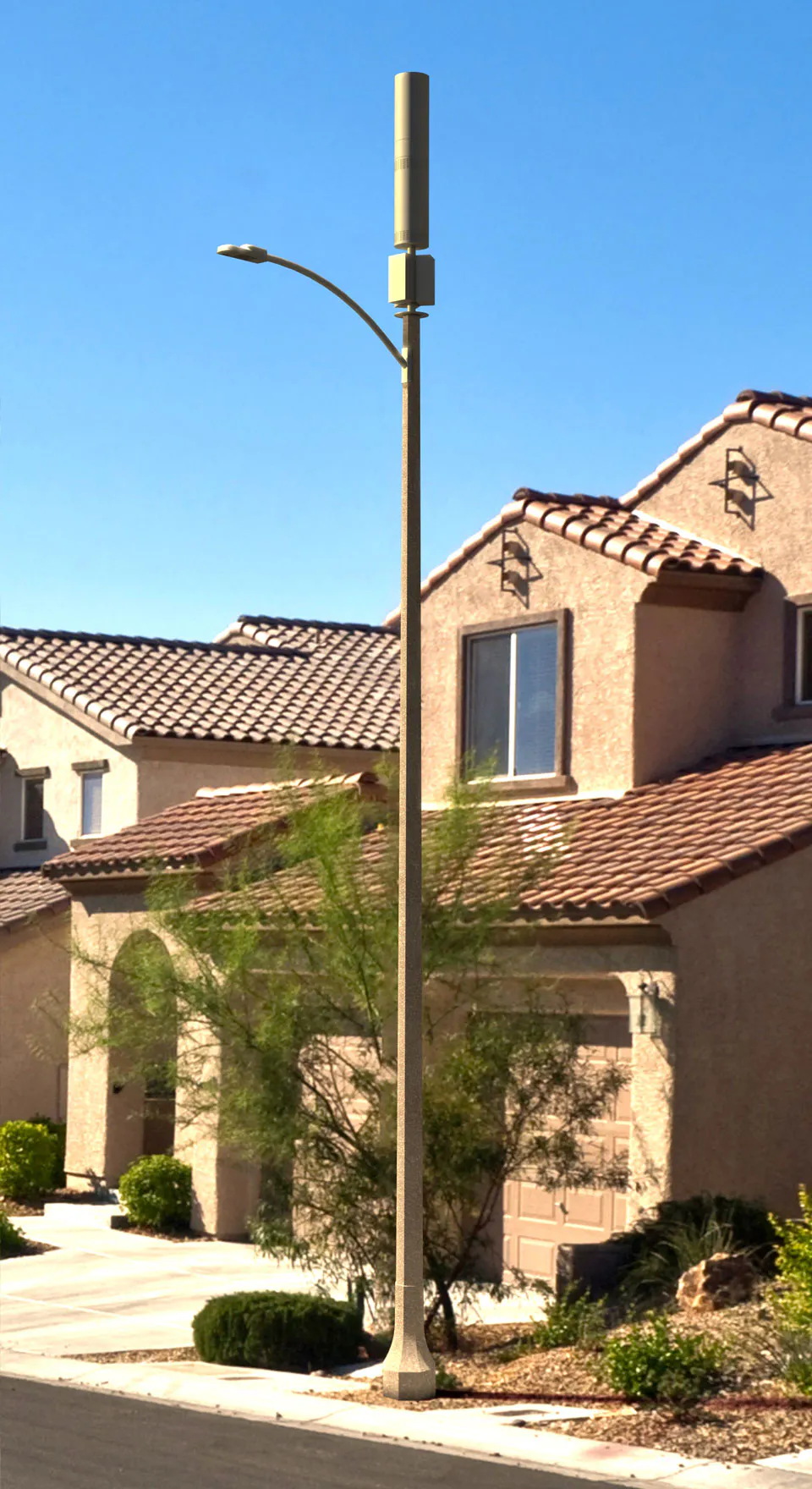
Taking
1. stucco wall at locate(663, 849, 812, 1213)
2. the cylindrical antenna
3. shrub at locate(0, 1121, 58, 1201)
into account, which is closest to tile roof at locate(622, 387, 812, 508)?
stucco wall at locate(663, 849, 812, 1213)

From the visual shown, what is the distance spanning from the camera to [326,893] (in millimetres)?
16797

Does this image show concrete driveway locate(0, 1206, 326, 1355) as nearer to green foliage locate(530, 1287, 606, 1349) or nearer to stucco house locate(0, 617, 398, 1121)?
green foliage locate(530, 1287, 606, 1349)

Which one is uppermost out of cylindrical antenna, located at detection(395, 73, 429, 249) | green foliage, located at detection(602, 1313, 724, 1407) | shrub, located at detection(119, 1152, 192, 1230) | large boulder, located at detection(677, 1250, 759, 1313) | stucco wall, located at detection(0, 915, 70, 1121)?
cylindrical antenna, located at detection(395, 73, 429, 249)

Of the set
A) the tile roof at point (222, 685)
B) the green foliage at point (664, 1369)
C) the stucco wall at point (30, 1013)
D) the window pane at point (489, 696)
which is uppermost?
the tile roof at point (222, 685)

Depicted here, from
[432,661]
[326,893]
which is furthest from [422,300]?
[432,661]

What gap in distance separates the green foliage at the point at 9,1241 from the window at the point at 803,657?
1068 centimetres

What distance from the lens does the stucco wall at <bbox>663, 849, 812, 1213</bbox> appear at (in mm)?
17859

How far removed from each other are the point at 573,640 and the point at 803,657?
2.61 meters

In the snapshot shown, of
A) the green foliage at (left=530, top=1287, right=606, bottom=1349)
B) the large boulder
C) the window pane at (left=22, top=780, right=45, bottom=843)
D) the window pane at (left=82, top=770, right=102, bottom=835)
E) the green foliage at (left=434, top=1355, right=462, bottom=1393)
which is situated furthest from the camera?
the window pane at (left=22, top=780, right=45, bottom=843)

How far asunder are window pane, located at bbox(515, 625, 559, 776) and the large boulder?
8.76m

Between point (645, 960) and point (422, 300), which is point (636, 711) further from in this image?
point (422, 300)

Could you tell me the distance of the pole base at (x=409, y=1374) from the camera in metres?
14.0

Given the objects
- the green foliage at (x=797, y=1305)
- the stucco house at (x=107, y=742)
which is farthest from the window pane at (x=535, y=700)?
the green foliage at (x=797, y=1305)

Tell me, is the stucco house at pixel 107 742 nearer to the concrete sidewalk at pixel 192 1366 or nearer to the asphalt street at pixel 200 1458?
the concrete sidewalk at pixel 192 1366
